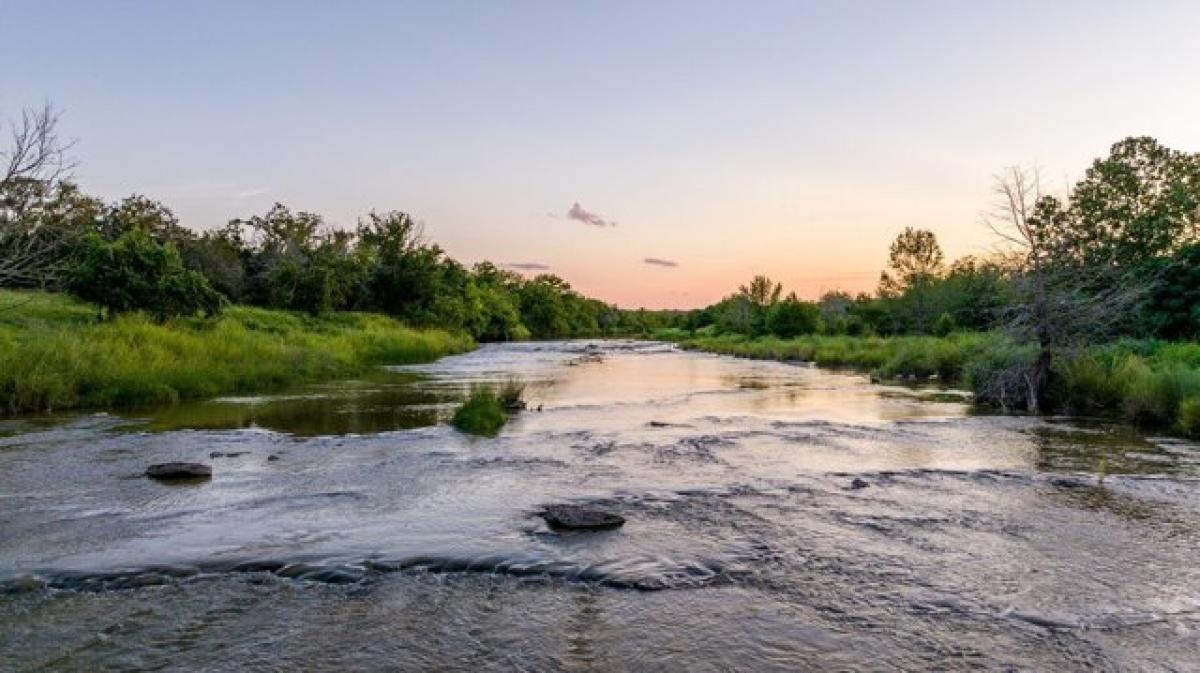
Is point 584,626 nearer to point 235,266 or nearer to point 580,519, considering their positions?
point 580,519

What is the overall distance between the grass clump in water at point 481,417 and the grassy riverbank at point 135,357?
10.2 meters

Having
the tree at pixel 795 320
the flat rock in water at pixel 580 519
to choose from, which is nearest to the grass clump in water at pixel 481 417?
Answer: the flat rock in water at pixel 580 519

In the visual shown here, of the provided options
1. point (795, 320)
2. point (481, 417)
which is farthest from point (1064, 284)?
point (795, 320)

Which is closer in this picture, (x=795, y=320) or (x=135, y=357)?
(x=135, y=357)

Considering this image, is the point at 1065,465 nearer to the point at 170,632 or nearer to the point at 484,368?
the point at 170,632

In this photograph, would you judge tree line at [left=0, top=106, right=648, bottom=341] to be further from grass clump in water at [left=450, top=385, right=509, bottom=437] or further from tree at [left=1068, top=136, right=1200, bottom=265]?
tree at [left=1068, top=136, right=1200, bottom=265]

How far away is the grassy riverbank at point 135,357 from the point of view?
20453 mm

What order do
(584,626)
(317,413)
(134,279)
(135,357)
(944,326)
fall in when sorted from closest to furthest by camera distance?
(584,626) → (317,413) → (135,357) → (134,279) → (944,326)

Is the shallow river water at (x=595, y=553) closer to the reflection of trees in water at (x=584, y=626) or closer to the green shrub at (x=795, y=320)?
the reflection of trees in water at (x=584, y=626)

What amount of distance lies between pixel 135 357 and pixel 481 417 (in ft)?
41.4

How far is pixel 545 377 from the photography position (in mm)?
36875

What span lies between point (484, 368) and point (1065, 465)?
32.2 metres

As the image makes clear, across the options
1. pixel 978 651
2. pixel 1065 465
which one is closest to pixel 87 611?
pixel 978 651

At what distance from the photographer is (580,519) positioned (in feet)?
33.4
